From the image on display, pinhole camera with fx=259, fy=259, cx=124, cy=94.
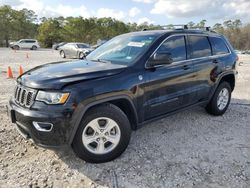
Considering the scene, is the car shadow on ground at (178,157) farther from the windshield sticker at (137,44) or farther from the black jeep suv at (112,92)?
the windshield sticker at (137,44)

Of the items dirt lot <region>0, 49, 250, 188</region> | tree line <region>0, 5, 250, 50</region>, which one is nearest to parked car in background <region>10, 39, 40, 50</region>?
tree line <region>0, 5, 250, 50</region>

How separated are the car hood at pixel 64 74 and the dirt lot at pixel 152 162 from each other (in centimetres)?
110

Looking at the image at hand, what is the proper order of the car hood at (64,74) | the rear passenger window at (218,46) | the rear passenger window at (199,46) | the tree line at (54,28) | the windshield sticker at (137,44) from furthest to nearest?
the tree line at (54,28) < the rear passenger window at (218,46) < the rear passenger window at (199,46) < the windshield sticker at (137,44) < the car hood at (64,74)

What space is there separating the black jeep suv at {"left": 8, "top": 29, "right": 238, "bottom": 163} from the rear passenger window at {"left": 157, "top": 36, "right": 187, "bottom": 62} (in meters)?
0.02

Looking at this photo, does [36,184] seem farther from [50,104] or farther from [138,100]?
[138,100]

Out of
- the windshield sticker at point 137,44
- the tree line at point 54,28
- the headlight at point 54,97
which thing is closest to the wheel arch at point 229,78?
the windshield sticker at point 137,44

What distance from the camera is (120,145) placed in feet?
11.8

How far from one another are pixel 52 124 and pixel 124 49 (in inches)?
74.3

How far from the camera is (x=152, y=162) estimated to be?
3605 mm

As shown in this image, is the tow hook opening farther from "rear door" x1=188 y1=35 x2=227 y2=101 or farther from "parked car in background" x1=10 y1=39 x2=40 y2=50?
"parked car in background" x1=10 y1=39 x2=40 y2=50

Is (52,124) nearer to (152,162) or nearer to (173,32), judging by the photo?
(152,162)

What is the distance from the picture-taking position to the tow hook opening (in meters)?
3.07

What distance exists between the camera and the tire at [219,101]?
17.6 feet

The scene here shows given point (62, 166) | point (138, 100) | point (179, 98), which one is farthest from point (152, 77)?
point (62, 166)
